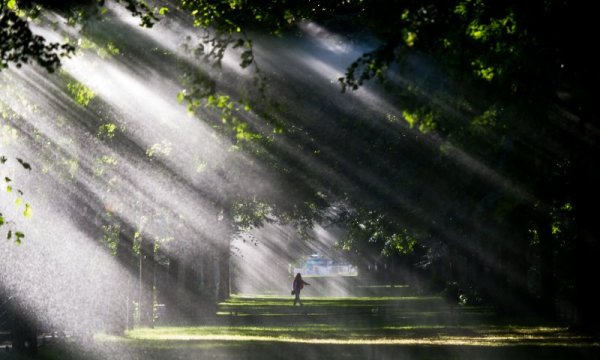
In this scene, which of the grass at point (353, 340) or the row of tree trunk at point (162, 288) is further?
the row of tree trunk at point (162, 288)

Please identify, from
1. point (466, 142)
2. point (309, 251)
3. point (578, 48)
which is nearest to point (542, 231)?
point (466, 142)

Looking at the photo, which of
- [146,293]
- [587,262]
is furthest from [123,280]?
[587,262]

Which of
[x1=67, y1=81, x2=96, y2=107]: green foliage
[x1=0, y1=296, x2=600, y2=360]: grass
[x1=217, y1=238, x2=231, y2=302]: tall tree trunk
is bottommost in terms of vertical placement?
[x1=0, y1=296, x2=600, y2=360]: grass

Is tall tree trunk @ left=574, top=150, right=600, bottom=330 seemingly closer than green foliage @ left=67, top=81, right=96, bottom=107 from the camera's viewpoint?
No

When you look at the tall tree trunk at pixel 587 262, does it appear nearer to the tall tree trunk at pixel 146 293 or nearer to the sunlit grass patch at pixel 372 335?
the sunlit grass patch at pixel 372 335

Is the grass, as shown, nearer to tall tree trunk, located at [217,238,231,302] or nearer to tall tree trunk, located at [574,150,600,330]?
tall tree trunk, located at [574,150,600,330]

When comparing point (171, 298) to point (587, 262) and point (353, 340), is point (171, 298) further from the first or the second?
point (587, 262)

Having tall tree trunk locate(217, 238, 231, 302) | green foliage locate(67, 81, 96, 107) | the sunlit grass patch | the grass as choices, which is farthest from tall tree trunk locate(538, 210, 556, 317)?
green foliage locate(67, 81, 96, 107)

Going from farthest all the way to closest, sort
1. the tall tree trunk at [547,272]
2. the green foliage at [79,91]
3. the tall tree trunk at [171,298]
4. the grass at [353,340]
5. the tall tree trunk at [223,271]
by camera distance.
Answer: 1. the tall tree trunk at [223,271]
2. the tall tree trunk at [171,298]
3. the tall tree trunk at [547,272]
4. the grass at [353,340]
5. the green foliage at [79,91]

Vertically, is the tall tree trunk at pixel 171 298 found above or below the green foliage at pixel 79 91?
below

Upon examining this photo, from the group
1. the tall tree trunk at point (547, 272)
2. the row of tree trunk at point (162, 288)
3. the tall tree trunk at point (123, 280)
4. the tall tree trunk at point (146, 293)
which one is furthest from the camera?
the tall tree trunk at point (547, 272)

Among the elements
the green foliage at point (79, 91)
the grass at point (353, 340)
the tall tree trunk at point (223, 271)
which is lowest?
the grass at point (353, 340)

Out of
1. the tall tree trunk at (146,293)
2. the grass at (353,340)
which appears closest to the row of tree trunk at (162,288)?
the tall tree trunk at (146,293)

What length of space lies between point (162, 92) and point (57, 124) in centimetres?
273
